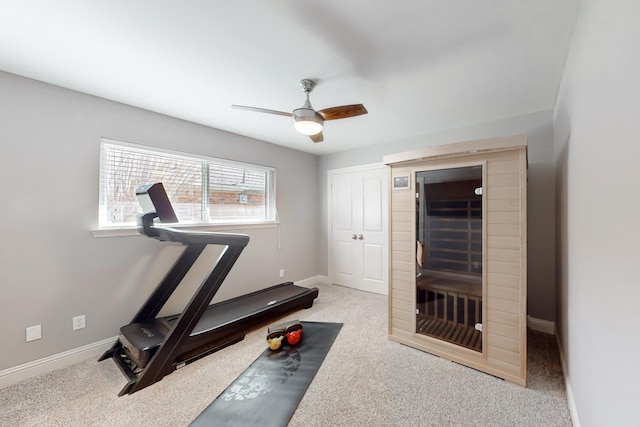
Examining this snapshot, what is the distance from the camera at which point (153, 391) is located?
1902 mm

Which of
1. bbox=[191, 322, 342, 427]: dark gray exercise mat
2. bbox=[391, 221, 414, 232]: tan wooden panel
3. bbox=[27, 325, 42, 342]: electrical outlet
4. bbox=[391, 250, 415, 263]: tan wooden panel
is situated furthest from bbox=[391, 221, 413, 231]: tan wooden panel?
bbox=[27, 325, 42, 342]: electrical outlet

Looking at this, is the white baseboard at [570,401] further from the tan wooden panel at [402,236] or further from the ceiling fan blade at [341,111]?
the ceiling fan blade at [341,111]

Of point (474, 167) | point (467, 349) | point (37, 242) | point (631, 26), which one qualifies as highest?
point (631, 26)

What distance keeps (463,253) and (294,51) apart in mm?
2338

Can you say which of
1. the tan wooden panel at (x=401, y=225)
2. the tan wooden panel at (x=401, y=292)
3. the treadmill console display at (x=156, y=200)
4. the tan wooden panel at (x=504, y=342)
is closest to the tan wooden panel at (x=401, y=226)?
the tan wooden panel at (x=401, y=225)

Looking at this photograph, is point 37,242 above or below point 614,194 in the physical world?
below

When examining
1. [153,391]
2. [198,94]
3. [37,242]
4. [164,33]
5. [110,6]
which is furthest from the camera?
[198,94]

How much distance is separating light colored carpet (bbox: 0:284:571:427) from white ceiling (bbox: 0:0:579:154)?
2.53 metres

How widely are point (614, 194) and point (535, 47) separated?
140 cm

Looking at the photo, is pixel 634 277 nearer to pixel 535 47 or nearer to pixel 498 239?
pixel 498 239

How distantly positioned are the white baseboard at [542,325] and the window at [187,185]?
3.69 metres

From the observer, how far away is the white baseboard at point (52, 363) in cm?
197

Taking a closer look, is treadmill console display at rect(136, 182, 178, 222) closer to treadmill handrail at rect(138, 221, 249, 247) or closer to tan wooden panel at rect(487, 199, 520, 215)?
treadmill handrail at rect(138, 221, 249, 247)

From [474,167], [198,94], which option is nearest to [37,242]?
[198,94]
